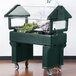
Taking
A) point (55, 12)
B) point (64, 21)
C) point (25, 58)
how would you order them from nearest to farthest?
point (55, 12), point (64, 21), point (25, 58)

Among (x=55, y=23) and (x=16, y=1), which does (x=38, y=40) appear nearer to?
(x=55, y=23)

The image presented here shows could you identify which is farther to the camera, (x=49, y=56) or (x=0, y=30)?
(x=0, y=30)

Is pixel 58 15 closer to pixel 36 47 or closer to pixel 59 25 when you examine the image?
pixel 59 25

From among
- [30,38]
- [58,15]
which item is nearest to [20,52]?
[30,38]

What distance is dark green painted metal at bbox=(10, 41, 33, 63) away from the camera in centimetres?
433

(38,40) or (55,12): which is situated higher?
(55,12)

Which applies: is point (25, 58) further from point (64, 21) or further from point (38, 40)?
point (64, 21)

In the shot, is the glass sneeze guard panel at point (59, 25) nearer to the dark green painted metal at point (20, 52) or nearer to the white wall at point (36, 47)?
the dark green painted metal at point (20, 52)

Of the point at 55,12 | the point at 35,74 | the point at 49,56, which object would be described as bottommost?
the point at 35,74

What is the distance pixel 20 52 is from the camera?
4414 millimetres

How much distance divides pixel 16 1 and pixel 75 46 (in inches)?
54.6

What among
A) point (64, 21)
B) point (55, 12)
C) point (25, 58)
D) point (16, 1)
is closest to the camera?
point (55, 12)

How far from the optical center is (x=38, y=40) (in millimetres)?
3986

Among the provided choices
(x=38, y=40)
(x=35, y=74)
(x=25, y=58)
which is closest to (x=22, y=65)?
(x=25, y=58)
